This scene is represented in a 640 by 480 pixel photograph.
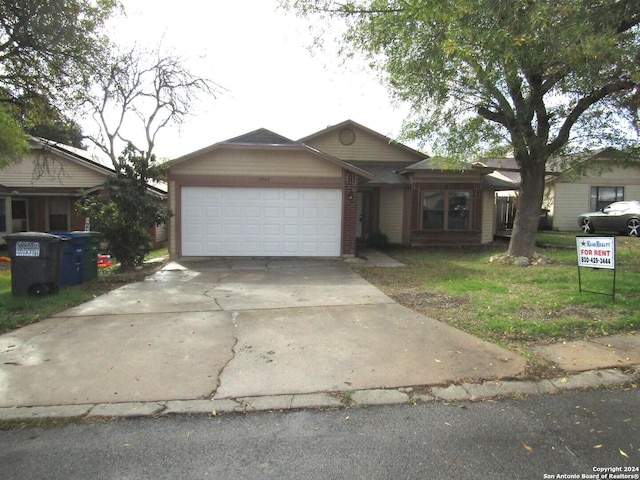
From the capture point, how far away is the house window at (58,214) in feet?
67.1

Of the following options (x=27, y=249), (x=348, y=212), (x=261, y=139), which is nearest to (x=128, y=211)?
(x=27, y=249)

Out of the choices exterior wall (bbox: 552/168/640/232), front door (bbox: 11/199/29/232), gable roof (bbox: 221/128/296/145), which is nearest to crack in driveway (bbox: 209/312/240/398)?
gable roof (bbox: 221/128/296/145)

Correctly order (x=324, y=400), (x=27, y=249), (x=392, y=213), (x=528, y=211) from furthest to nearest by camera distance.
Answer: (x=392, y=213) → (x=528, y=211) → (x=27, y=249) → (x=324, y=400)

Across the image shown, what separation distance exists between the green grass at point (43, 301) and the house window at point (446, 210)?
10.9m

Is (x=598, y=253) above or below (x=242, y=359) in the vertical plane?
above

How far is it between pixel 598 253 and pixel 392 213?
10.3 m

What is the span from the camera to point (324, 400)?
3.86 metres

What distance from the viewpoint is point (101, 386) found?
13.6 ft

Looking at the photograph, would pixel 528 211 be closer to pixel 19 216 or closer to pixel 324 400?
pixel 324 400

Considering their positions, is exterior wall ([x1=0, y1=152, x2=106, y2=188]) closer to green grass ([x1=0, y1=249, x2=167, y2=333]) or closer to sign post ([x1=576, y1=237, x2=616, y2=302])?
green grass ([x1=0, y1=249, x2=167, y2=333])

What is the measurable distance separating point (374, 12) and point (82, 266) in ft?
26.0

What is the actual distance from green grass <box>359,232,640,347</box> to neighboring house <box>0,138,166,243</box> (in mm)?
13752

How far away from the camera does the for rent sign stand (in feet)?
23.3

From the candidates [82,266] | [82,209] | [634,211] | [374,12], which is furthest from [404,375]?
[634,211]
